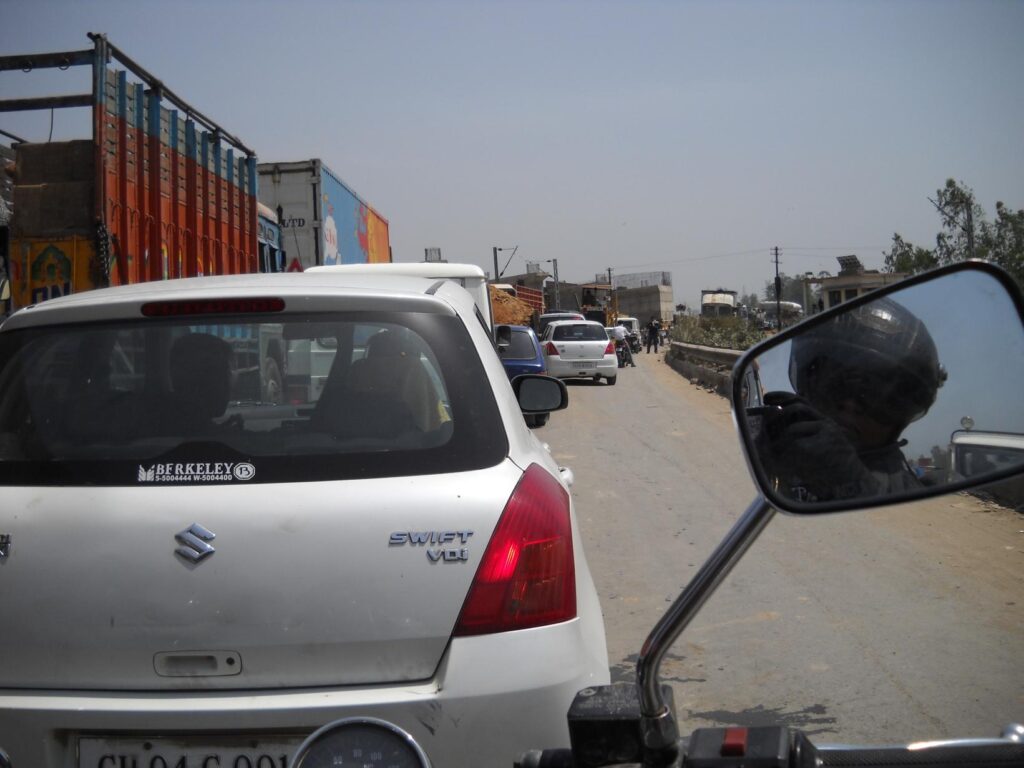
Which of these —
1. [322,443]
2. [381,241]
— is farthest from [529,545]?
[381,241]

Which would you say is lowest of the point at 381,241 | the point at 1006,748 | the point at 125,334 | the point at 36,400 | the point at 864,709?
the point at 864,709

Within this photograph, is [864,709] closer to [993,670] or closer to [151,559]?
[993,670]

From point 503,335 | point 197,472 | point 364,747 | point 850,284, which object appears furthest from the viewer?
point 503,335

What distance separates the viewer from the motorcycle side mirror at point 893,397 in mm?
1543

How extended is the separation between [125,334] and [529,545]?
1.25 metres

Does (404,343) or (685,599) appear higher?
(404,343)

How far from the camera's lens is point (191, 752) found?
7.82ft

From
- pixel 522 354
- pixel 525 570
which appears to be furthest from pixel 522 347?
pixel 525 570

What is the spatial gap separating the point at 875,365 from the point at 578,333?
2489 centimetres

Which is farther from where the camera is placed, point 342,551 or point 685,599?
point 342,551

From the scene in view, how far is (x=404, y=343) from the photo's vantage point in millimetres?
2916

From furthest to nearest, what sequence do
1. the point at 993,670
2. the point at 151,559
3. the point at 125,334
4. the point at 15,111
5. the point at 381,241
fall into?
the point at 381,241, the point at 15,111, the point at 993,670, the point at 125,334, the point at 151,559

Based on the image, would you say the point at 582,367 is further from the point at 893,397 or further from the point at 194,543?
the point at 893,397

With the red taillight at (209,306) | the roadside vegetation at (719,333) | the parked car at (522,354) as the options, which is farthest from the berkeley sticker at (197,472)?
the roadside vegetation at (719,333)
